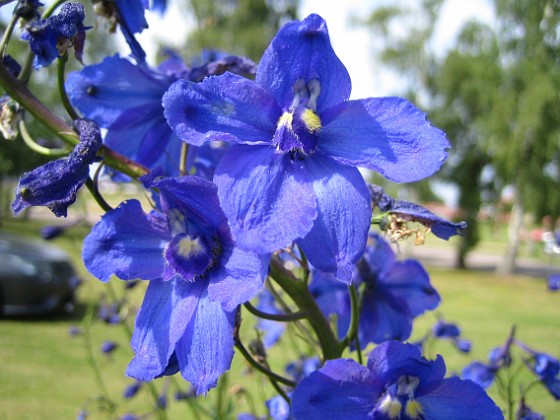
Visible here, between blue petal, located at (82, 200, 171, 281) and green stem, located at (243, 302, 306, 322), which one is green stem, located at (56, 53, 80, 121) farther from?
green stem, located at (243, 302, 306, 322)

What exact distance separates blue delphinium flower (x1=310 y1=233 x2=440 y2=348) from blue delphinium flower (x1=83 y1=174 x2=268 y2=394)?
0.34 meters

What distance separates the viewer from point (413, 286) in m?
1.05

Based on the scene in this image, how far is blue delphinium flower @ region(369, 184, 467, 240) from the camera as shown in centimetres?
75

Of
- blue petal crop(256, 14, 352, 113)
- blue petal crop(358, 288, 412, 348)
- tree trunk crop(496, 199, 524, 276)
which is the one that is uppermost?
blue petal crop(256, 14, 352, 113)

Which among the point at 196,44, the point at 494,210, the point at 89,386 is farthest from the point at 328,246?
the point at 494,210

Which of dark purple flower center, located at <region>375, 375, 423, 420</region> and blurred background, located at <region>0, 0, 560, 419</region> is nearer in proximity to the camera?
dark purple flower center, located at <region>375, 375, 423, 420</region>

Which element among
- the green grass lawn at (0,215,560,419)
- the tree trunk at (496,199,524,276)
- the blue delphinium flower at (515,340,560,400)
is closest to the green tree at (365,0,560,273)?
the tree trunk at (496,199,524,276)

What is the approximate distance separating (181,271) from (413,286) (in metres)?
0.50

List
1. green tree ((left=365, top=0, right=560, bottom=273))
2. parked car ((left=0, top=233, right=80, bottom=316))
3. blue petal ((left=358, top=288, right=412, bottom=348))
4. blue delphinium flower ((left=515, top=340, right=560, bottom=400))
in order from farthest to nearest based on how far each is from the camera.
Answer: green tree ((left=365, top=0, right=560, bottom=273)), parked car ((left=0, top=233, right=80, bottom=316)), blue delphinium flower ((left=515, top=340, right=560, bottom=400)), blue petal ((left=358, top=288, right=412, bottom=348))

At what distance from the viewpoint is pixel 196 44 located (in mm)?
13367

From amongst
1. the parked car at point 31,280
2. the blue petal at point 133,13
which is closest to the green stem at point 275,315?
the blue petal at point 133,13

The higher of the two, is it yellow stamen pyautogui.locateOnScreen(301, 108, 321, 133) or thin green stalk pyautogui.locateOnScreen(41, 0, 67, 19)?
thin green stalk pyautogui.locateOnScreen(41, 0, 67, 19)

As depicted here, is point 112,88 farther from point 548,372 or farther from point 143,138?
point 548,372

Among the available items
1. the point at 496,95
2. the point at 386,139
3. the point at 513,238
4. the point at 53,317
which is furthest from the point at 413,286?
the point at 513,238
